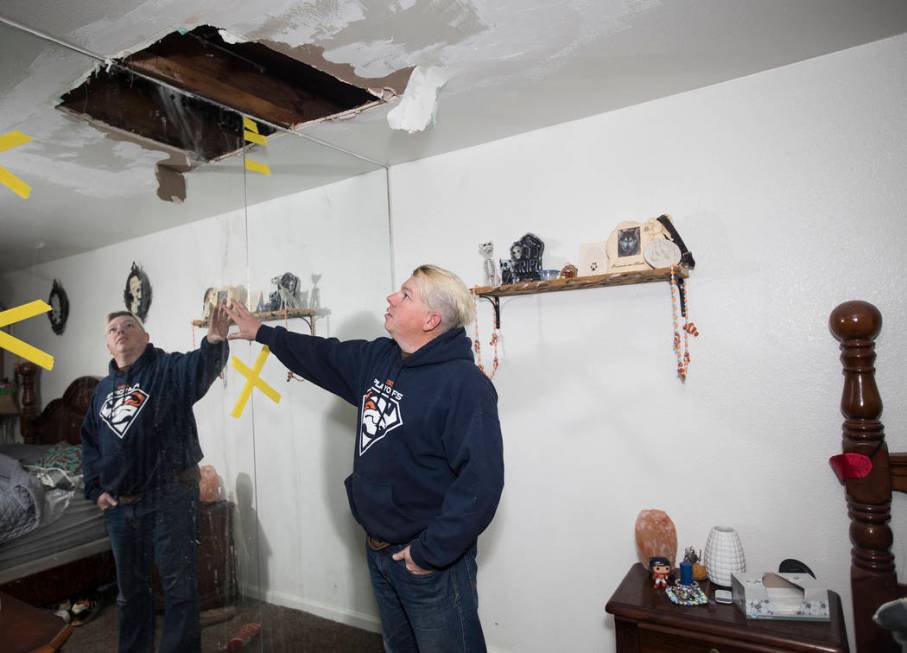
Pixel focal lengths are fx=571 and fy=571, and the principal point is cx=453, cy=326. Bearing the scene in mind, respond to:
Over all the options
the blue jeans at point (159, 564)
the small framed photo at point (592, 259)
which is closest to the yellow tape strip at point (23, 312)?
the blue jeans at point (159, 564)

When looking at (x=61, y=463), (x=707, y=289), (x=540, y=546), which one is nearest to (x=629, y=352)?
(x=707, y=289)

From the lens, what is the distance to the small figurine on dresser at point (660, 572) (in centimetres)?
182

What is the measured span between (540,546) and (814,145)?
1697 mm

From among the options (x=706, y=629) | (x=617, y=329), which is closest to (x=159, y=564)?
(x=706, y=629)

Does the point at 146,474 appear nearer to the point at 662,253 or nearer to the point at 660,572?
the point at 660,572

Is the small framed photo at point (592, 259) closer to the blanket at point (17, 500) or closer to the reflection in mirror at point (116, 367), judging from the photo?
the reflection in mirror at point (116, 367)

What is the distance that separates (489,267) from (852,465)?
134cm

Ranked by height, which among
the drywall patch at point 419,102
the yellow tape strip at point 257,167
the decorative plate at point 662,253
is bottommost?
the decorative plate at point 662,253

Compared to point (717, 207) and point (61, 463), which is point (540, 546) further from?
point (61, 463)

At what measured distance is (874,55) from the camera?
171 centimetres

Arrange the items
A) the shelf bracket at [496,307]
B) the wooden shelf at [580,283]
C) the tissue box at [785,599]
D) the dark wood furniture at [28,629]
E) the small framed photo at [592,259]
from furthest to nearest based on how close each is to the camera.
Result: the shelf bracket at [496,307], the small framed photo at [592,259], the wooden shelf at [580,283], the tissue box at [785,599], the dark wood furniture at [28,629]

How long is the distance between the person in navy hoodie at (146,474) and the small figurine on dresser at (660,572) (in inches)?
55.9

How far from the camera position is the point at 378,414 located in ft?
5.44

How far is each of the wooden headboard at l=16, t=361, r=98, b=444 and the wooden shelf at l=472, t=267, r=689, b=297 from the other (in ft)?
4.37
